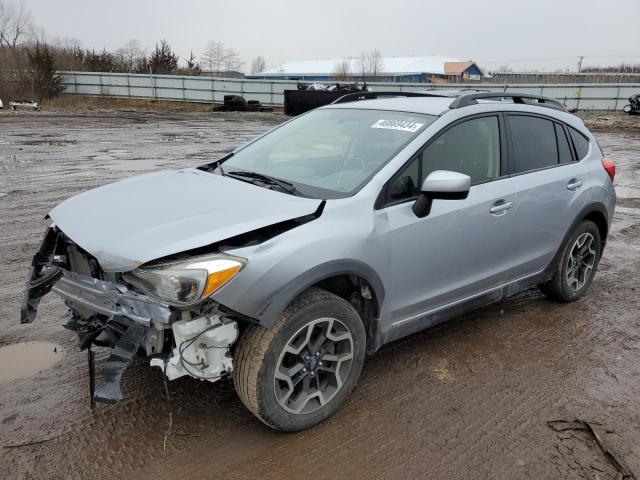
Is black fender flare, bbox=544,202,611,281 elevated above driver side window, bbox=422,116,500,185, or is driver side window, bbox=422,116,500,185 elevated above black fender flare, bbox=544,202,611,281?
driver side window, bbox=422,116,500,185

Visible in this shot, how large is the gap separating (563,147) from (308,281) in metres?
2.95

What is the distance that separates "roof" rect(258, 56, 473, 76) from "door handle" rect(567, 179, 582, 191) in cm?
9669

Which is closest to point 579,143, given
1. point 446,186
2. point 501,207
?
point 501,207

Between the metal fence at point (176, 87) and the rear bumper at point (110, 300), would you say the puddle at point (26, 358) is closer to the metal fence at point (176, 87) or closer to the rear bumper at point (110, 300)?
the rear bumper at point (110, 300)

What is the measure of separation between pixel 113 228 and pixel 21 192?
23.0 ft

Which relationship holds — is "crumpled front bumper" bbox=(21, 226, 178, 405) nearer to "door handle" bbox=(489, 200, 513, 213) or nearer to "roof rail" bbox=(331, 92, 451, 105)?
"door handle" bbox=(489, 200, 513, 213)

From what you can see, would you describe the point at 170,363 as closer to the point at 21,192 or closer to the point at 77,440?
the point at 77,440

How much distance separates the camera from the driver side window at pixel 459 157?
3.29m

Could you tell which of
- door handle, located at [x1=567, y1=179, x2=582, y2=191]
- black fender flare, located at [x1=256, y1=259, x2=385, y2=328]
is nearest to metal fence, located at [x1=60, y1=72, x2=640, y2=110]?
door handle, located at [x1=567, y1=179, x2=582, y2=191]

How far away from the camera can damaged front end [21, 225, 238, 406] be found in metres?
2.49

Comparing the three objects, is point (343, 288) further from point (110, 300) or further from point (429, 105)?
point (429, 105)

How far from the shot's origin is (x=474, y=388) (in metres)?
3.45

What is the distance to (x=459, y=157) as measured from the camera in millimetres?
3656

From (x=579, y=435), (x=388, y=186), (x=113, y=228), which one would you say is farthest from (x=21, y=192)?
(x=579, y=435)
